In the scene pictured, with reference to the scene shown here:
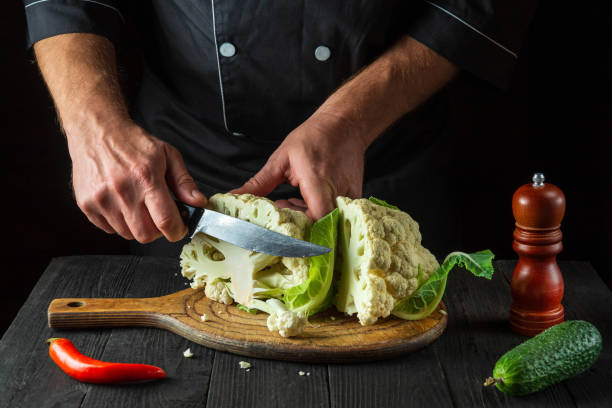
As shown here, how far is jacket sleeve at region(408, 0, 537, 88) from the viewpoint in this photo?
169 centimetres

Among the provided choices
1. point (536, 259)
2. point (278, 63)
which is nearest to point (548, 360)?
point (536, 259)

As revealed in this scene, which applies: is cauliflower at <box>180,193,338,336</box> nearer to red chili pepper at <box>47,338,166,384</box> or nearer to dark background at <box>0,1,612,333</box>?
red chili pepper at <box>47,338,166,384</box>

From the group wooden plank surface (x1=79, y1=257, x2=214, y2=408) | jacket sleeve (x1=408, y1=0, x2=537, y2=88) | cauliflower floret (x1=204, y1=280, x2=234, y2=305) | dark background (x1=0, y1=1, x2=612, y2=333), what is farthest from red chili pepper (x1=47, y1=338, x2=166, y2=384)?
dark background (x1=0, y1=1, x2=612, y2=333)

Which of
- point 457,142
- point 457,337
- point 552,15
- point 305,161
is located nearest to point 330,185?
point 305,161

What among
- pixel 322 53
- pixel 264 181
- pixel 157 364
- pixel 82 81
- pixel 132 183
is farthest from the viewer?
pixel 322 53

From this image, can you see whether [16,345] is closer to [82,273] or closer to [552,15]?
[82,273]

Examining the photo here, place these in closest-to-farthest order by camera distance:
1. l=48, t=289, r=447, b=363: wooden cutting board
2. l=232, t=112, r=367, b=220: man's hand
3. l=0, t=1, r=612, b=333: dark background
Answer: l=48, t=289, r=447, b=363: wooden cutting board → l=232, t=112, r=367, b=220: man's hand → l=0, t=1, r=612, b=333: dark background

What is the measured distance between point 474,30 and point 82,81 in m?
0.93

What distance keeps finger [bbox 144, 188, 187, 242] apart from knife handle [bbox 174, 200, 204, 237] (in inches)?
1.1

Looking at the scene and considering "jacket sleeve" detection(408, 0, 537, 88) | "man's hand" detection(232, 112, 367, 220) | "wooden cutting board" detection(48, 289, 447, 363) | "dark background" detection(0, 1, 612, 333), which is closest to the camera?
"wooden cutting board" detection(48, 289, 447, 363)

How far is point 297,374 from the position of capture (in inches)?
47.5

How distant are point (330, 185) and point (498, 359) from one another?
49cm

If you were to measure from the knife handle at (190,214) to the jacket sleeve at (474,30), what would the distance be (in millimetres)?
706

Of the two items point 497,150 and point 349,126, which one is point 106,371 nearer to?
point 349,126
